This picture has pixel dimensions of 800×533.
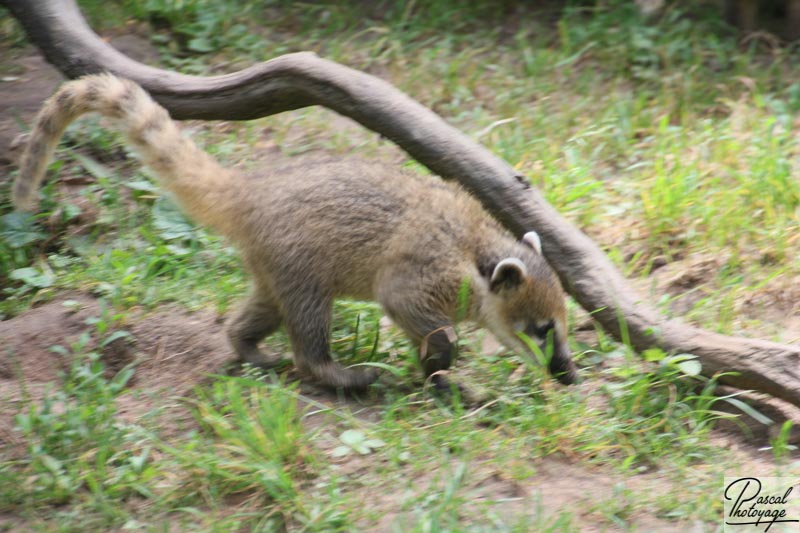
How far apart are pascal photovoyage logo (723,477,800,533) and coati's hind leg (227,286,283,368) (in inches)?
86.0

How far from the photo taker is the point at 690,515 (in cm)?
366

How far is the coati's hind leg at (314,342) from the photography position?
4391 mm

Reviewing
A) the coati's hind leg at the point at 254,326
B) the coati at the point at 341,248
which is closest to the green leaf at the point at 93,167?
the coati at the point at 341,248

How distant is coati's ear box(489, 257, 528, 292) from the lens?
14.5 feet

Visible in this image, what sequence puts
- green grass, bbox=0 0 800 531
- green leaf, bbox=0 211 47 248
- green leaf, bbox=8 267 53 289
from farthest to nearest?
green leaf, bbox=0 211 47 248 → green leaf, bbox=8 267 53 289 → green grass, bbox=0 0 800 531

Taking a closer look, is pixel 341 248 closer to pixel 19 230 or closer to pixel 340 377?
pixel 340 377

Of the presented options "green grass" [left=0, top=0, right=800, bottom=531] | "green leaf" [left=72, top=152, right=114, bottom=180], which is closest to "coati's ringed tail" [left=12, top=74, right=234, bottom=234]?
"green grass" [left=0, top=0, right=800, bottom=531]

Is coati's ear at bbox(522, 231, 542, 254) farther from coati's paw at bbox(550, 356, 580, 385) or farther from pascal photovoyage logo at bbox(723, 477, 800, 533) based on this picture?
pascal photovoyage logo at bbox(723, 477, 800, 533)

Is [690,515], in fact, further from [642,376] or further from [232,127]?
[232,127]

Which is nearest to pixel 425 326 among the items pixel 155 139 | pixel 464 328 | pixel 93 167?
pixel 464 328

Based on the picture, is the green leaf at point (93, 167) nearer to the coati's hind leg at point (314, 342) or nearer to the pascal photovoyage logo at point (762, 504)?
the coati's hind leg at point (314, 342)

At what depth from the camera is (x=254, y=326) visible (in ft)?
15.1

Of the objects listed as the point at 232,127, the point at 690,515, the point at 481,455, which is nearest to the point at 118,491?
the point at 481,455

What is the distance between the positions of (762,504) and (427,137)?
2.36 meters
